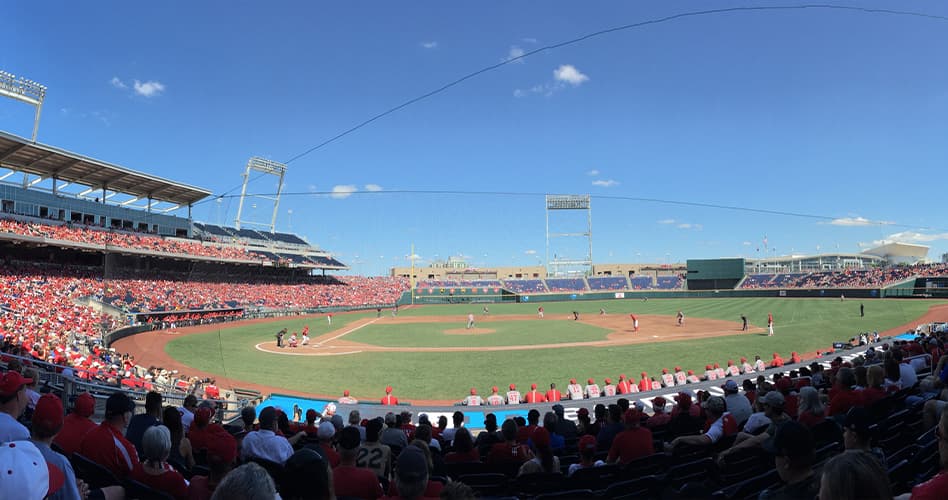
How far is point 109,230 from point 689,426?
5959 cm

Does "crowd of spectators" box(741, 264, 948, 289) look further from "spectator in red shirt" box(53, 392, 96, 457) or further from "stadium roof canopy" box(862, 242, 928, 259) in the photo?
"spectator in red shirt" box(53, 392, 96, 457)

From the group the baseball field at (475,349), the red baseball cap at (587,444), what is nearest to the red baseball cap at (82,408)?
the red baseball cap at (587,444)

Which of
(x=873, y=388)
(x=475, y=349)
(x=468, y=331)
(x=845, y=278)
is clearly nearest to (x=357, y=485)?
(x=873, y=388)

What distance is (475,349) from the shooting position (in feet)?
99.6

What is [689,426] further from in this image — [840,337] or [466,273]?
[466,273]

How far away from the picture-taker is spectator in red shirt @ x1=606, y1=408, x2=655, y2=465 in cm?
541

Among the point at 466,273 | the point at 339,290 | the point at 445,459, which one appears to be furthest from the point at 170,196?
the point at 466,273

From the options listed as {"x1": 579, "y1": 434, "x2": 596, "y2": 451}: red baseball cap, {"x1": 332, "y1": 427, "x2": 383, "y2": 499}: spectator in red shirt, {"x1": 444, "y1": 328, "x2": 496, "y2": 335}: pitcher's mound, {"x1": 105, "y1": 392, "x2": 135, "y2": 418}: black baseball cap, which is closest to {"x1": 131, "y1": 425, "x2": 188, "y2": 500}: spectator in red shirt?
{"x1": 105, "y1": 392, "x2": 135, "y2": 418}: black baseball cap

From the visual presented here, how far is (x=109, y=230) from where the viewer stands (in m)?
49.9

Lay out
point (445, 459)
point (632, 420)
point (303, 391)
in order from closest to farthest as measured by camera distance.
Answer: point (632, 420), point (445, 459), point (303, 391)

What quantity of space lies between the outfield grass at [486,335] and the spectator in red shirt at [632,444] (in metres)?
26.6

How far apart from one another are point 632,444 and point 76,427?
5536 millimetres

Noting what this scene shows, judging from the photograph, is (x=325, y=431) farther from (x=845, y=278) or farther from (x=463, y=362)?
(x=845, y=278)

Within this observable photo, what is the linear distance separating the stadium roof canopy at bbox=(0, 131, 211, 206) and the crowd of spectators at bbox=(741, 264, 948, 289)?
8611 centimetres
